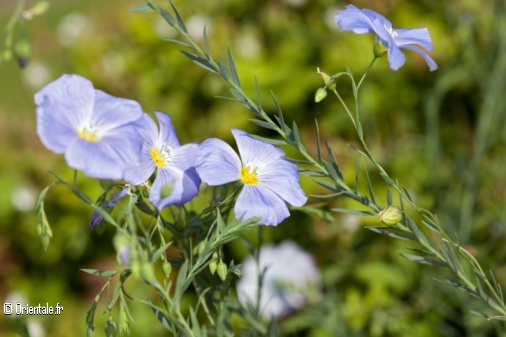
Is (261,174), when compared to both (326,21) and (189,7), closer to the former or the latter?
(326,21)

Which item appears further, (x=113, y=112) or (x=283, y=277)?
(x=283, y=277)

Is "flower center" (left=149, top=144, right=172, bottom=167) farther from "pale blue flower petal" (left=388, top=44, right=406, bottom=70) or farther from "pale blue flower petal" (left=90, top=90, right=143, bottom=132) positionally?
"pale blue flower petal" (left=388, top=44, right=406, bottom=70)

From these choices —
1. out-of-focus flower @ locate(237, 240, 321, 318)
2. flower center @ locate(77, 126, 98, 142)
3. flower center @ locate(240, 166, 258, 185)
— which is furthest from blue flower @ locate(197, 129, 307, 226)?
out-of-focus flower @ locate(237, 240, 321, 318)

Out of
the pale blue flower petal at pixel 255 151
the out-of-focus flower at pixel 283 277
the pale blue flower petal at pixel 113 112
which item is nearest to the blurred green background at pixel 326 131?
the out-of-focus flower at pixel 283 277

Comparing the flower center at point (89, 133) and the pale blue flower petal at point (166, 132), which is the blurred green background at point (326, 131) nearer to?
the pale blue flower petal at point (166, 132)

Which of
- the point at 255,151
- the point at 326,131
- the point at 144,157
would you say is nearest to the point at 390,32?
the point at 255,151

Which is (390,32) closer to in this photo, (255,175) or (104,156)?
(255,175)
